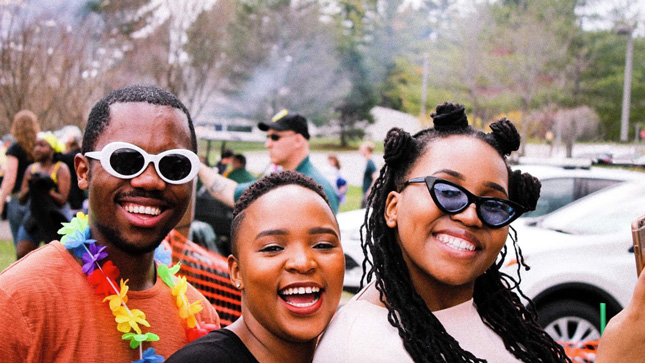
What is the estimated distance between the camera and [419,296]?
1762mm

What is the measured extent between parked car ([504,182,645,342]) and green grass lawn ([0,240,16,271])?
21.0 feet

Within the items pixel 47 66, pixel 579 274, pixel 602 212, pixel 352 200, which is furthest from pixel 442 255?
pixel 352 200

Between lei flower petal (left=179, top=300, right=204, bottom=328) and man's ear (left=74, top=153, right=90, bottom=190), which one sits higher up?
man's ear (left=74, top=153, right=90, bottom=190)

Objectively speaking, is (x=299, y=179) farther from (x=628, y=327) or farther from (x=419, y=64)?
(x=419, y=64)

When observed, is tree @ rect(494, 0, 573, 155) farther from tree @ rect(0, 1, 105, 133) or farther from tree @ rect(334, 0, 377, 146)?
tree @ rect(0, 1, 105, 133)

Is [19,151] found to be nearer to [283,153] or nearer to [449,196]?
[283,153]

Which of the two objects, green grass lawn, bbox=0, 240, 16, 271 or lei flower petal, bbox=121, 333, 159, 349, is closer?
lei flower petal, bbox=121, 333, 159, 349

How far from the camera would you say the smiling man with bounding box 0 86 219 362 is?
1674 mm

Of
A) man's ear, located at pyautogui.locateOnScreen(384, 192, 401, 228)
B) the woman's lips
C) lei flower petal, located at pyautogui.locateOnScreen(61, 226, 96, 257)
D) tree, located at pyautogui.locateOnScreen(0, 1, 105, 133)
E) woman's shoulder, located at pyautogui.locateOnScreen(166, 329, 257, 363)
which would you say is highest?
tree, located at pyautogui.locateOnScreen(0, 1, 105, 133)

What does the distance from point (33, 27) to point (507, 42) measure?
17698mm

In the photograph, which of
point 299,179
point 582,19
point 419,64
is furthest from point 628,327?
point 419,64

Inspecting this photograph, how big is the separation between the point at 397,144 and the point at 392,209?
21cm

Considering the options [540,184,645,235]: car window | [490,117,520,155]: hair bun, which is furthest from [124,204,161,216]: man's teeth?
[540,184,645,235]: car window

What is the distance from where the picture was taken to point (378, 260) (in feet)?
6.16
